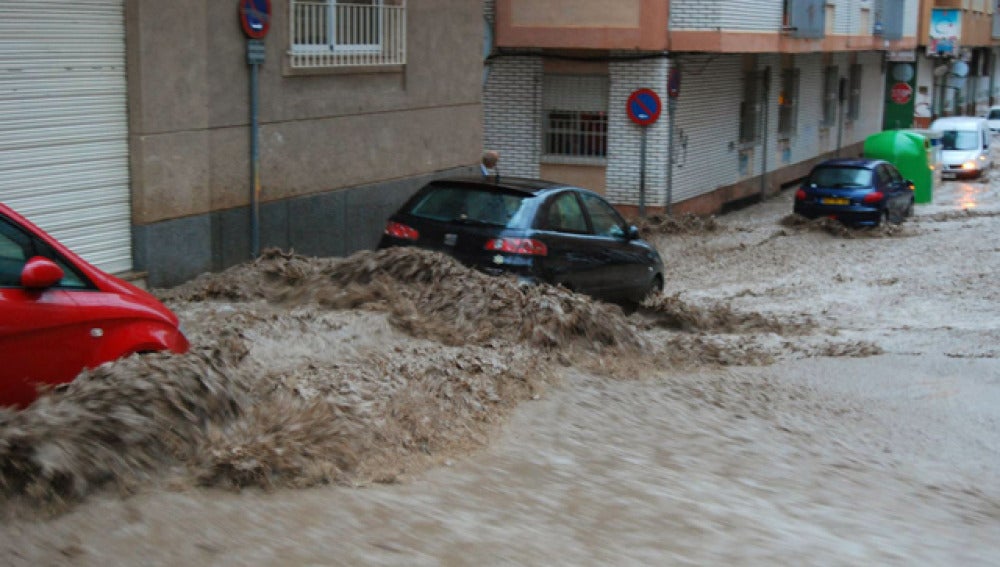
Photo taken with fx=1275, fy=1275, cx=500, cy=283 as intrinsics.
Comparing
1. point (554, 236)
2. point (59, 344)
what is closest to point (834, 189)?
point (554, 236)

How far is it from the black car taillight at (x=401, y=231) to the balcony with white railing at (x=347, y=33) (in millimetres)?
3258

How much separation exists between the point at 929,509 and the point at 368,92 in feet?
33.9

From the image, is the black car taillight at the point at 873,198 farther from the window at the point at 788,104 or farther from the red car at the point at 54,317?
the red car at the point at 54,317

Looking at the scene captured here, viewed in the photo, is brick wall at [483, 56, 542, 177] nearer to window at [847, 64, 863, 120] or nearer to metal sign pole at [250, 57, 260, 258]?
metal sign pole at [250, 57, 260, 258]

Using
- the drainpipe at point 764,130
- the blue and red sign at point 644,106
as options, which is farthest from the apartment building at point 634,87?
the drainpipe at point 764,130

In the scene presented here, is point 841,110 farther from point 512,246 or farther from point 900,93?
point 512,246

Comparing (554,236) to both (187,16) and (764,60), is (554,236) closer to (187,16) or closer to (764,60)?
(187,16)

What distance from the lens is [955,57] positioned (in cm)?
4644

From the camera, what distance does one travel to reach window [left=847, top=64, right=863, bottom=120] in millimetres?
37106

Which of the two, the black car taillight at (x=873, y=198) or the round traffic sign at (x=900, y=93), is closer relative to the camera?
the black car taillight at (x=873, y=198)

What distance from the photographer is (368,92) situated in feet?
51.6

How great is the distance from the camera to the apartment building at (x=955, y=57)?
42531 mm

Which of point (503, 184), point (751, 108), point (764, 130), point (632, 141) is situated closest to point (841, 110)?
point (764, 130)

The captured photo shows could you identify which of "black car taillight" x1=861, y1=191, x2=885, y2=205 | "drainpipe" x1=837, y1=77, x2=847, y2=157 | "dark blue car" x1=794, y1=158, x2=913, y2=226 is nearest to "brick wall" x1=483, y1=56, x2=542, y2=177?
"dark blue car" x1=794, y1=158, x2=913, y2=226
